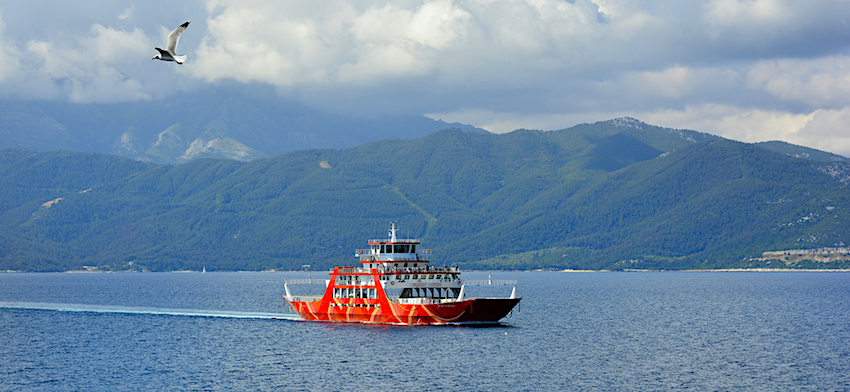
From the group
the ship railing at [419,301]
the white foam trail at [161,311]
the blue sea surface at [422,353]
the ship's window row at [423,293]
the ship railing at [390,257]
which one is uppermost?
the ship railing at [390,257]

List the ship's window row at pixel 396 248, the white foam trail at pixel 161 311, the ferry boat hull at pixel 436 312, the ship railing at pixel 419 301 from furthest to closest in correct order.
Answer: the white foam trail at pixel 161 311
the ship's window row at pixel 396 248
the ship railing at pixel 419 301
the ferry boat hull at pixel 436 312

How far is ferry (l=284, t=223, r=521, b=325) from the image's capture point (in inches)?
4338

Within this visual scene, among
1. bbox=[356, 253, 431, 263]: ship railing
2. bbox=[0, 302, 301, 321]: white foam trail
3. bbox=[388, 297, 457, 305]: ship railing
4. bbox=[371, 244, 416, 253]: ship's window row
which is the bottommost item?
bbox=[0, 302, 301, 321]: white foam trail

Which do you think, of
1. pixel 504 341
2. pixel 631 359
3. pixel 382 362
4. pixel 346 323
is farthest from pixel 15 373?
pixel 631 359

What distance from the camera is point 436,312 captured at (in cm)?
11006

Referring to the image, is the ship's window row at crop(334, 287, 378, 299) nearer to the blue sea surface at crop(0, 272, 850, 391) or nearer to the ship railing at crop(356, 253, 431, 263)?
the blue sea surface at crop(0, 272, 850, 391)

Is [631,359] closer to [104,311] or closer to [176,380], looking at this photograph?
[176,380]

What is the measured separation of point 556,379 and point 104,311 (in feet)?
318

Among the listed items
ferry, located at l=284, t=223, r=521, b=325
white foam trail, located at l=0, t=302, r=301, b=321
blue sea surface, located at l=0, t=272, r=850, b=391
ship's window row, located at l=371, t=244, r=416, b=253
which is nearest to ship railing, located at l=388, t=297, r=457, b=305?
ferry, located at l=284, t=223, r=521, b=325

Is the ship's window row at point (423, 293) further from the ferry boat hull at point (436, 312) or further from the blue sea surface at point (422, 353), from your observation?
the blue sea surface at point (422, 353)

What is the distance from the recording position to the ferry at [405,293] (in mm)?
110188

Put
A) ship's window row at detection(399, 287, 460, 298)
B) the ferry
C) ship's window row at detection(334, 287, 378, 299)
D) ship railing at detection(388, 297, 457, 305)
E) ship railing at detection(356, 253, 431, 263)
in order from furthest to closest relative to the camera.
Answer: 1. ship's window row at detection(334, 287, 378, 299)
2. ship's window row at detection(399, 287, 460, 298)
3. ship railing at detection(356, 253, 431, 263)
4. the ferry
5. ship railing at detection(388, 297, 457, 305)

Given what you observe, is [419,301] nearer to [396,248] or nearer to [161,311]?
[396,248]

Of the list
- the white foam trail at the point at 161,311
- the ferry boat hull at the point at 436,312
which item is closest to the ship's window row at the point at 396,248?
the ferry boat hull at the point at 436,312
